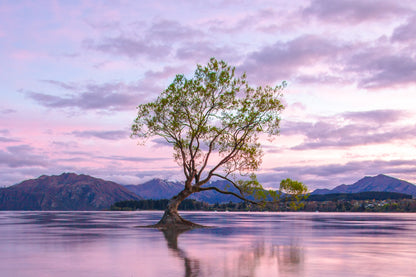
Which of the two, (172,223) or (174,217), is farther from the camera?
(174,217)

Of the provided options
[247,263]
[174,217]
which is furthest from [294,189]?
[247,263]

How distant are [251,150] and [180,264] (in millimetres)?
37955

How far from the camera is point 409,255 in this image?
102ft

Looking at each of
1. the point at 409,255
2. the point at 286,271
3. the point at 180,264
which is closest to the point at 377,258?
the point at 409,255

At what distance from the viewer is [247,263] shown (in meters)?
25.9

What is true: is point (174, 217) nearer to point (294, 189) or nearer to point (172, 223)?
point (172, 223)

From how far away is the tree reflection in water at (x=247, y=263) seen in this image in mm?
22141

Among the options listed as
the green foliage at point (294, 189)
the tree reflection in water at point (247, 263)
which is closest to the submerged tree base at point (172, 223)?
the green foliage at point (294, 189)

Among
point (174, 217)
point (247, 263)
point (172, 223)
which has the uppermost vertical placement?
point (174, 217)

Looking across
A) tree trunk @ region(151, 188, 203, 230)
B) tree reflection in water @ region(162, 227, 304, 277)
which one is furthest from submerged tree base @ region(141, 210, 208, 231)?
tree reflection in water @ region(162, 227, 304, 277)

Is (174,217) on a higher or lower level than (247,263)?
higher

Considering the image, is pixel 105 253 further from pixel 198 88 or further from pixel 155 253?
pixel 198 88

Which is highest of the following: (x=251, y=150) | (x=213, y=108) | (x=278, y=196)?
(x=213, y=108)

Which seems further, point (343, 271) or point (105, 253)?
point (105, 253)
